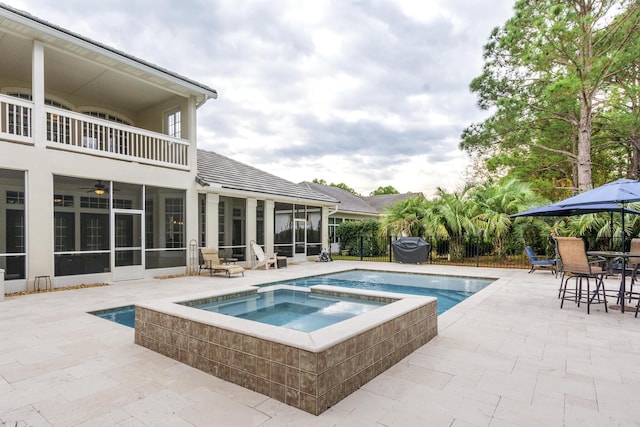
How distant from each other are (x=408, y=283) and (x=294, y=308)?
5.55 metres

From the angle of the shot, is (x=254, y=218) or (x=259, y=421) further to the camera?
(x=254, y=218)

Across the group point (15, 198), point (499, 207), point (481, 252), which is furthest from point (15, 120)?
point (481, 252)

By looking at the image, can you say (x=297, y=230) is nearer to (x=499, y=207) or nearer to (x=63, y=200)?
(x=499, y=207)

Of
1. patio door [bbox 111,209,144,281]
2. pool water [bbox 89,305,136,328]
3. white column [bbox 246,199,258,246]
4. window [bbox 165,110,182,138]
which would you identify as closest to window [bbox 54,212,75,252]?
patio door [bbox 111,209,144,281]

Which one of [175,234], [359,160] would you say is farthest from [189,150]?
[359,160]

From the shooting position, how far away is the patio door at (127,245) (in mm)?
9992

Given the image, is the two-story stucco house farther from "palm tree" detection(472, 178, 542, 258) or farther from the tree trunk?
the tree trunk

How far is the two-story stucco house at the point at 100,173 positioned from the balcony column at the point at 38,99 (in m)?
0.02

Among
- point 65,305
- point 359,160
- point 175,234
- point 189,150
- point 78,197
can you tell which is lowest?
point 65,305

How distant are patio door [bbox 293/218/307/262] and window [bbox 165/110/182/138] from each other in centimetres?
632

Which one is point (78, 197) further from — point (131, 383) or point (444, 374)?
point (444, 374)

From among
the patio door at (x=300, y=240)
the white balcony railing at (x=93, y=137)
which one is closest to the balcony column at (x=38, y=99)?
the white balcony railing at (x=93, y=137)

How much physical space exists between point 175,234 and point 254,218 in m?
3.45

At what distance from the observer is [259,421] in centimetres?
270
